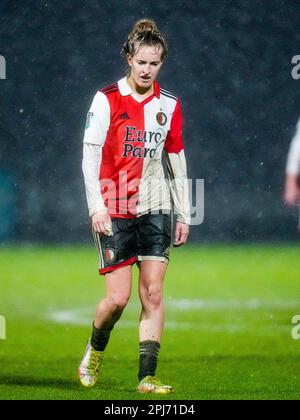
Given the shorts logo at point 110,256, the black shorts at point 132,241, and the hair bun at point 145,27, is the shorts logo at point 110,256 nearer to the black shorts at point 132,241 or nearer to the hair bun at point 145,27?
the black shorts at point 132,241

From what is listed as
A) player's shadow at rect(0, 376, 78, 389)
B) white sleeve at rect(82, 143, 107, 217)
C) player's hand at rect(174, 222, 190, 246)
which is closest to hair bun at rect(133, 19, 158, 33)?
white sleeve at rect(82, 143, 107, 217)

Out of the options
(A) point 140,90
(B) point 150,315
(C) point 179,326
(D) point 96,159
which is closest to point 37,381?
(B) point 150,315

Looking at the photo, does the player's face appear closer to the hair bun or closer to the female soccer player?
the female soccer player

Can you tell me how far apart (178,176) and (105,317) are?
92 cm

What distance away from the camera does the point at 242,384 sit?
708 cm

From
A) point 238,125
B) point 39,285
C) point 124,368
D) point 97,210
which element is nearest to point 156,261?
point 97,210

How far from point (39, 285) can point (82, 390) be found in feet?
26.9

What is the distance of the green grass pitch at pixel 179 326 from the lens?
7.06 meters

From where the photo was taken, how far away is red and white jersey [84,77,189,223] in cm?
662

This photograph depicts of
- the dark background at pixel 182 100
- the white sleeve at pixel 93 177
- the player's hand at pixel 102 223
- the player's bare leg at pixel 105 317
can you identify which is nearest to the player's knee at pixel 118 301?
the player's bare leg at pixel 105 317

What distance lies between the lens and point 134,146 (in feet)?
21.7

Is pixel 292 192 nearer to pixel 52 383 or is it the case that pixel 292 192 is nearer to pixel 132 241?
pixel 132 241

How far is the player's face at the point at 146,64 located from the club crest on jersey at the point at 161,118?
0.20 m

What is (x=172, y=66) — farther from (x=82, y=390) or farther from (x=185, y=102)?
(x=82, y=390)
